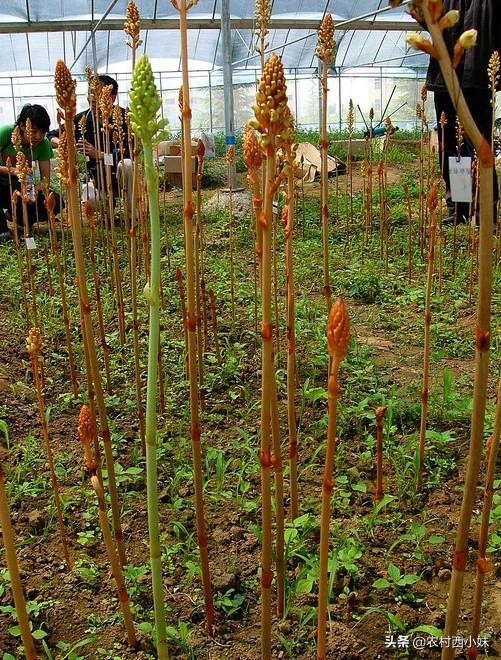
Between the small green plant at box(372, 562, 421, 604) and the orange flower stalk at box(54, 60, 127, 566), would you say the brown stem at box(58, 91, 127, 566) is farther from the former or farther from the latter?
the small green plant at box(372, 562, 421, 604)

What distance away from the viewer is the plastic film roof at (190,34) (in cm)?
931

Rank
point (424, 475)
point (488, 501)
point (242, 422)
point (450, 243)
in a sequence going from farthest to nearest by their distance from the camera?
point (450, 243), point (242, 422), point (424, 475), point (488, 501)

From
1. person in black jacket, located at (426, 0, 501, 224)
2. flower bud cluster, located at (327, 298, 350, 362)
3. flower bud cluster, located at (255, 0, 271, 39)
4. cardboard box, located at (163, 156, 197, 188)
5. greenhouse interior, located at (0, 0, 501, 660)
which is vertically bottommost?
greenhouse interior, located at (0, 0, 501, 660)

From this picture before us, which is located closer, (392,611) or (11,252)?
(392,611)

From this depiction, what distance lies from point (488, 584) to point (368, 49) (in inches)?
576

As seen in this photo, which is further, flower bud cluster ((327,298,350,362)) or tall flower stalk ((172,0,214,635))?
tall flower stalk ((172,0,214,635))

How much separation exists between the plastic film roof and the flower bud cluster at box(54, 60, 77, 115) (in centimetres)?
656

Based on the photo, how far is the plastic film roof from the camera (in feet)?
30.6

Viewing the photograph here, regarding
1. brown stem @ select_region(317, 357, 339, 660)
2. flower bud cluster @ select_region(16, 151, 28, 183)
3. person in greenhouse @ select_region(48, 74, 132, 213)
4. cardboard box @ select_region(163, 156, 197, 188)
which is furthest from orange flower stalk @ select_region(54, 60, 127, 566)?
cardboard box @ select_region(163, 156, 197, 188)

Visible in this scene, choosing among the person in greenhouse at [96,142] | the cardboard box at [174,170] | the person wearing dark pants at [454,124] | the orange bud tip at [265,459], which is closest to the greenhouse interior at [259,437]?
the orange bud tip at [265,459]

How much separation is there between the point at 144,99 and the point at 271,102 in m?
0.14

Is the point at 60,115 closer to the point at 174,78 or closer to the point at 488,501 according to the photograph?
the point at 488,501

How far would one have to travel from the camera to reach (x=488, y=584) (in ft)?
4.38

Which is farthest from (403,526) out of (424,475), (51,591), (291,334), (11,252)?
(11,252)
